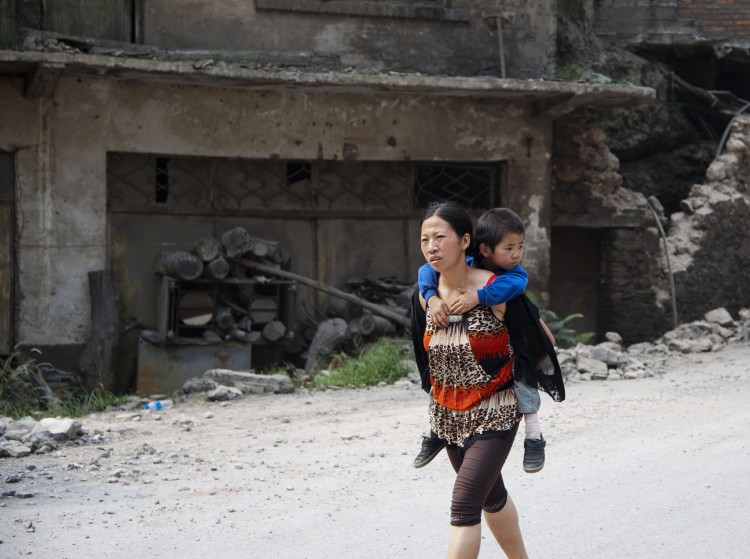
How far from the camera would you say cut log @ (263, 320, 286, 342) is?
11727mm

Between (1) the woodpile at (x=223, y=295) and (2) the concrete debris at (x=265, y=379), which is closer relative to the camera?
(2) the concrete debris at (x=265, y=379)

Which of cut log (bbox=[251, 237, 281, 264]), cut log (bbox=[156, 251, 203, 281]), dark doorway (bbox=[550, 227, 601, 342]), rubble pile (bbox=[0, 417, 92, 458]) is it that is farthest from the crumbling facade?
rubble pile (bbox=[0, 417, 92, 458])

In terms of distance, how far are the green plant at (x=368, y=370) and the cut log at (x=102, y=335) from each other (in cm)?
233

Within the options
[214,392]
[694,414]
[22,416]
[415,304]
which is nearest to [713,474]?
[694,414]

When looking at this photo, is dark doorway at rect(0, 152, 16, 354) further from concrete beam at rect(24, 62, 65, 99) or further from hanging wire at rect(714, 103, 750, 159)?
hanging wire at rect(714, 103, 750, 159)

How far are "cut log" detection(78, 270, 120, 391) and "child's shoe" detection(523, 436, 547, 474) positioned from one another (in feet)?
26.1

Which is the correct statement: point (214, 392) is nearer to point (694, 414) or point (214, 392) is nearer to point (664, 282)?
point (694, 414)

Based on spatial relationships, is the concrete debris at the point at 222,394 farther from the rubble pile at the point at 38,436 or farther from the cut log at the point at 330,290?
the cut log at the point at 330,290

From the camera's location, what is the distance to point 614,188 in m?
13.7

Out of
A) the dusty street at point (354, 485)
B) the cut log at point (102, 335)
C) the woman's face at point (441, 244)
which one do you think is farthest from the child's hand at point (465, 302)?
the cut log at point (102, 335)

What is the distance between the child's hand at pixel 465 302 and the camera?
411cm

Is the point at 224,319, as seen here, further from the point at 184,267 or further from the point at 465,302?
the point at 465,302

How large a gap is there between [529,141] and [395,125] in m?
1.76

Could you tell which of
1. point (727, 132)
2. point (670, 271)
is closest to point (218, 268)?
point (670, 271)
